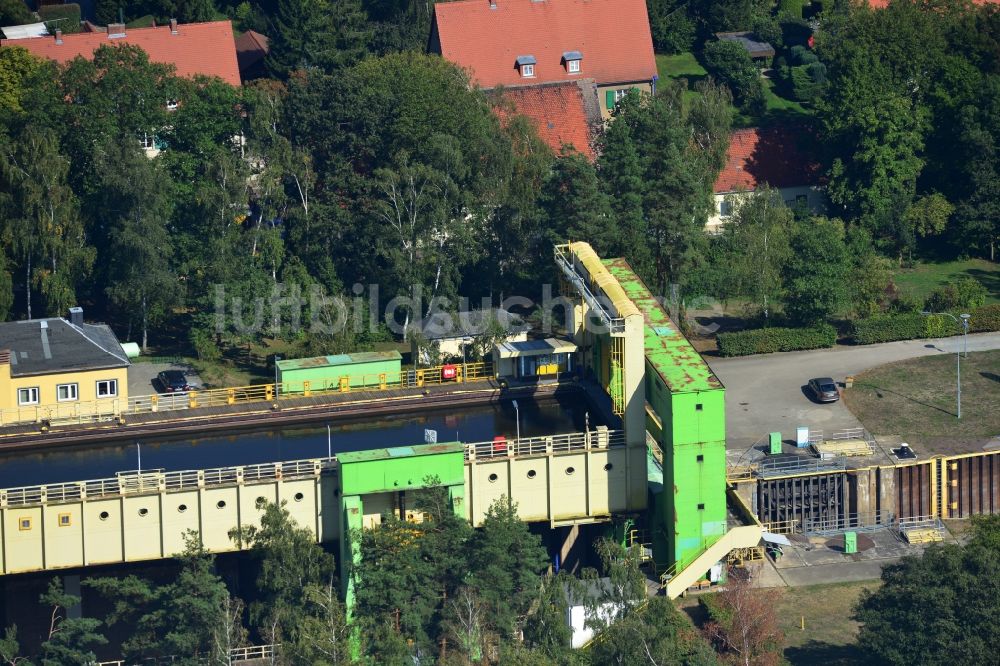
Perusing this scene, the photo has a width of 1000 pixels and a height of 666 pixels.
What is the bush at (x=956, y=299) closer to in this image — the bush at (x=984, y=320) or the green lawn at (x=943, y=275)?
the bush at (x=984, y=320)

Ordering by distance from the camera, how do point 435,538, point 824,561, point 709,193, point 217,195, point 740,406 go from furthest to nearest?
point 709,193
point 217,195
point 740,406
point 824,561
point 435,538

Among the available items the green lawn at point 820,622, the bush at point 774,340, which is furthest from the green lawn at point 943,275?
the green lawn at point 820,622

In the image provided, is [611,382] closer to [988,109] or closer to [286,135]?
[286,135]

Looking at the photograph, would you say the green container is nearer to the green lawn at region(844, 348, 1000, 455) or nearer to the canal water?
the green lawn at region(844, 348, 1000, 455)

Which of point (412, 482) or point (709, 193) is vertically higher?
point (709, 193)

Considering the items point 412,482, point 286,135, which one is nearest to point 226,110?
point 286,135

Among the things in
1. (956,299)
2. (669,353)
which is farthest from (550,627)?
(956,299)
